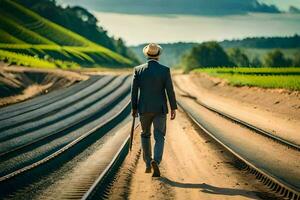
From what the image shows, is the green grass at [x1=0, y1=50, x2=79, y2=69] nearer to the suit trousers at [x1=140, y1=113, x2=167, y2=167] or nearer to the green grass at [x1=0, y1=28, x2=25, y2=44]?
the green grass at [x1=0, y1=28, x2=25, y2=44]

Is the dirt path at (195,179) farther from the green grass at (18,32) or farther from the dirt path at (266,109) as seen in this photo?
the green grass at (18,32)

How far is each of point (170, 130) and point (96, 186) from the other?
11.6 m

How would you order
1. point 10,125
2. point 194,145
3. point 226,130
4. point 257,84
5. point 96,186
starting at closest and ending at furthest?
point 96,186
point 194,145
point 226,130
point 10,125
point 257,84

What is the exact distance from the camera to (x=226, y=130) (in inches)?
848

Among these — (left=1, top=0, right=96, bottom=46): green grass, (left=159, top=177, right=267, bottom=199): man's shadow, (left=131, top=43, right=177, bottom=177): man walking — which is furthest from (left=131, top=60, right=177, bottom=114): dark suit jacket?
(left=1, top=0, right=96, bottom=46): green grass

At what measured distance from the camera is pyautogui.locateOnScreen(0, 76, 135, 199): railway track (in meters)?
12.7

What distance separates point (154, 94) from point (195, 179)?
71.0 inches

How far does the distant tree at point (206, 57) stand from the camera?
16150cm

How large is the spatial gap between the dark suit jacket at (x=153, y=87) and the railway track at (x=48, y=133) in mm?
2027

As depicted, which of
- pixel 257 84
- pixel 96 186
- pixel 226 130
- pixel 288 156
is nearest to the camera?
pixel 96 186

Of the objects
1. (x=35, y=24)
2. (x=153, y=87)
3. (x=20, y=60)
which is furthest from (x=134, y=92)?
(x=35, y=24)

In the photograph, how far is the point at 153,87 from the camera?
10.7 meters

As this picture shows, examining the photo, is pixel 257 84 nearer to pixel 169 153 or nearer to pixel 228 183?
pixel 169 153

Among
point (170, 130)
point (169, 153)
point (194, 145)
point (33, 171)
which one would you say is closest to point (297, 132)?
point (170, 130)
